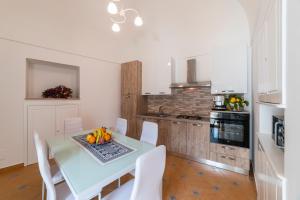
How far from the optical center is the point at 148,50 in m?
3.94

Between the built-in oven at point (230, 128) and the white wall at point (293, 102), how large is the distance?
1701 mm

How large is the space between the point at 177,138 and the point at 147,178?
6.79 feet

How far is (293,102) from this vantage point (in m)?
0.73

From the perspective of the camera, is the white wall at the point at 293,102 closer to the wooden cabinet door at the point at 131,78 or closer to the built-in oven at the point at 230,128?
the built-in oven at the point at 230,128

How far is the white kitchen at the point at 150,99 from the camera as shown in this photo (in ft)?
3.38

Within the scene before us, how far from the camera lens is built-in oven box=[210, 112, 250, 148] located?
2.27 metres

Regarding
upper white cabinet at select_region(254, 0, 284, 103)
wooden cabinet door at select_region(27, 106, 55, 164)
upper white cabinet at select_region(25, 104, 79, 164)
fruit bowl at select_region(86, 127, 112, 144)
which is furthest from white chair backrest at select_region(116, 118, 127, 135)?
upper white cabinet at select_region(254, 0, 284, 103)

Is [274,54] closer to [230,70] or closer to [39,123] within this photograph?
[230,70]

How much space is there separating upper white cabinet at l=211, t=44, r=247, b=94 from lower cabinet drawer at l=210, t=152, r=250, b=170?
3.87ft

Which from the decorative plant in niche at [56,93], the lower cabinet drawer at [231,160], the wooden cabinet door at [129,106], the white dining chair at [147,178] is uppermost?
the decorative plant in niche at [56,93]

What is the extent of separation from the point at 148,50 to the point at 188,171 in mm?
3234

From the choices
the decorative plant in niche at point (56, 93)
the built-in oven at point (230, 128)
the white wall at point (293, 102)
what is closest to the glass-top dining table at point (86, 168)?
the white wall at point (293, 102)

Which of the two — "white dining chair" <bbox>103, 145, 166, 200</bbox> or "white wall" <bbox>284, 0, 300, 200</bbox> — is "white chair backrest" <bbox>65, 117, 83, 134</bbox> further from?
"white wall" <bbox>284, 0, 300, 200</bbox>

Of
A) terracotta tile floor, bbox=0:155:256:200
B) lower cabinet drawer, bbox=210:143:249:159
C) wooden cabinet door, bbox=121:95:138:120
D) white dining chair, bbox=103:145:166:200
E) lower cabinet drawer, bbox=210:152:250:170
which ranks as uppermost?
wooden cabinet door, bbox=121:95:138:120
